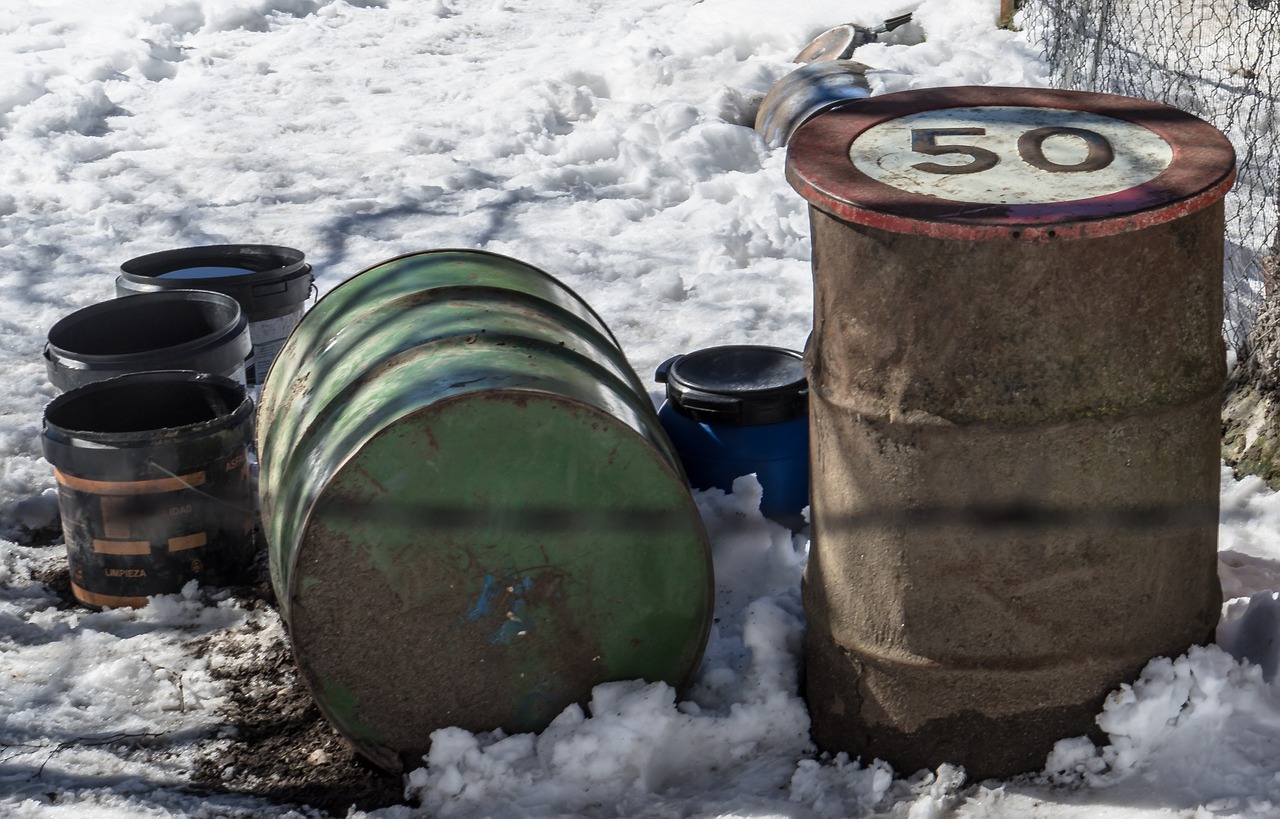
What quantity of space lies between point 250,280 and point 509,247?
1.72 metres

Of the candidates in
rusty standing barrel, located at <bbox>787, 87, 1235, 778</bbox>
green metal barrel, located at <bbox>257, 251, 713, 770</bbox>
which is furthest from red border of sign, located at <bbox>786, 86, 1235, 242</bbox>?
green metal barrel, located at <bbox>257, 251, 713, 770</bbox>

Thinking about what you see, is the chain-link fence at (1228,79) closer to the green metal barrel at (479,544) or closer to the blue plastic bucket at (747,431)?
the blue plastic bucket at (747,431)

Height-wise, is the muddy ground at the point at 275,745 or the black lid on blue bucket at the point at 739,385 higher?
the black lid on blue bucket at the point at 739,385

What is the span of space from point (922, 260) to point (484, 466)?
1.02 metres

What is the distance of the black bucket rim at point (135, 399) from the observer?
142 inches

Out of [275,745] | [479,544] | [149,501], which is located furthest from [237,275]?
[479,544]

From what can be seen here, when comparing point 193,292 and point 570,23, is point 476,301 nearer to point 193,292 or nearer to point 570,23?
point 193,292

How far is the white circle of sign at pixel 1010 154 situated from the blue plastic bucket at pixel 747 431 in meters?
1.03

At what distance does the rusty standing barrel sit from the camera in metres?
2.39

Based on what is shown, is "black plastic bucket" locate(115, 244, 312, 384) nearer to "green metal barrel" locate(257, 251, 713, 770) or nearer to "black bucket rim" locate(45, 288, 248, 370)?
"black bucket rim" locate(45, 288, 248, 370)

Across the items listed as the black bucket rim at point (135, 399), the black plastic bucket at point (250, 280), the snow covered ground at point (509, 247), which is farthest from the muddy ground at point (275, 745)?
the black plastic bucket at point (250, 280)

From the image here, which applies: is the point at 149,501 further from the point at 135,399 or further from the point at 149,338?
the point at 149,338

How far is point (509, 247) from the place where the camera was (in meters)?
6.34

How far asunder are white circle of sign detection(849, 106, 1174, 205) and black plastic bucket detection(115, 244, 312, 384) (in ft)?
9.19
